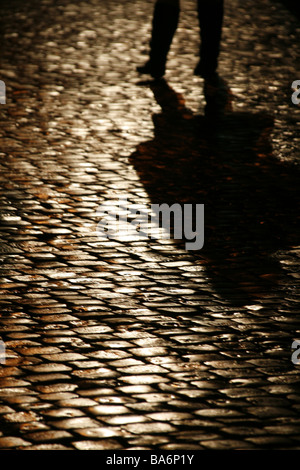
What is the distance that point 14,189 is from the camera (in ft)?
22.3

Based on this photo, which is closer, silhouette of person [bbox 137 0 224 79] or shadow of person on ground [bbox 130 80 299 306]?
shadow of person on ground [bbox 130 80 299 306]

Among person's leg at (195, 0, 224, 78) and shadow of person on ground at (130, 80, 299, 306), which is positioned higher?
person's leg at (195, 0, 224, 78)

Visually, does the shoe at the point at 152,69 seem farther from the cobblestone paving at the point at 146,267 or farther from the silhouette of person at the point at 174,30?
the cobblestone paving at the point at 146,267

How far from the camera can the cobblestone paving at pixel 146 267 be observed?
3674mm

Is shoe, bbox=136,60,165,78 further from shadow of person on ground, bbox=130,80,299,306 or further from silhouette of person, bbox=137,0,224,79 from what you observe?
shadow of person on ground, bbox=130,80,299,306

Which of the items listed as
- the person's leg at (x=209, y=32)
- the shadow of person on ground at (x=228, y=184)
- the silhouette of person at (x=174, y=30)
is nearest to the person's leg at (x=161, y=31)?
the silhouette of person at (x=174, y=30)

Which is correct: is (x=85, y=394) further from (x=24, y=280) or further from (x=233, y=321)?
(x=24, y=280)

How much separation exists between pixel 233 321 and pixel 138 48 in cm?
830

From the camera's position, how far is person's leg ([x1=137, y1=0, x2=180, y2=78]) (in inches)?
392

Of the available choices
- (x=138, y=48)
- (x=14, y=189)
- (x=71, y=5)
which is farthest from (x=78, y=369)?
(x=71, y=5)

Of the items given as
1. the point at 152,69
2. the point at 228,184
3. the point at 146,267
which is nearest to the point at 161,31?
the point at 152,69

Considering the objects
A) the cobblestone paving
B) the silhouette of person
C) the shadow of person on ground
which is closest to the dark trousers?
the silhouette of person

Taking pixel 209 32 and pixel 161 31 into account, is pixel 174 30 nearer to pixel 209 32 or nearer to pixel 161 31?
pixel 161 31

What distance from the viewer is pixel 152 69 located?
10422mm
